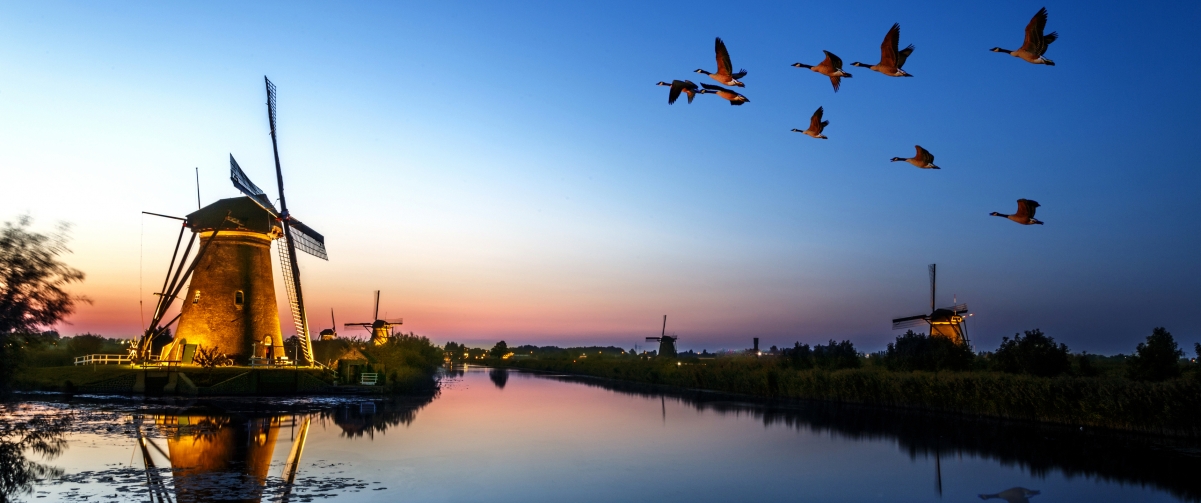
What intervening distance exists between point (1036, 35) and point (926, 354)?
108 ft

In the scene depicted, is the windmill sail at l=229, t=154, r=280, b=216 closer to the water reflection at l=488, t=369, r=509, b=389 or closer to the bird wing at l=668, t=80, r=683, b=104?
the water reflection at l=488, t=369, r=509, b=389

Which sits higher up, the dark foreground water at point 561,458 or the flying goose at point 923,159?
the flying goose at point 923,159

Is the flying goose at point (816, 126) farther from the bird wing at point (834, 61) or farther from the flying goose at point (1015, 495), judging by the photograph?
the flying goose at point (1015, 495)

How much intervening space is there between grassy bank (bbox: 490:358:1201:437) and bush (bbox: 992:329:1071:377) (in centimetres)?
260

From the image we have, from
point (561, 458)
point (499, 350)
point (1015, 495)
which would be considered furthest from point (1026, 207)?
point (499, 350)

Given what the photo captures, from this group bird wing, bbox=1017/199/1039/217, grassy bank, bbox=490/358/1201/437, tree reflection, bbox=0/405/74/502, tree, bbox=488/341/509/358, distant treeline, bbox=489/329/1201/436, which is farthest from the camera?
tree, bbox=488/341/509/358

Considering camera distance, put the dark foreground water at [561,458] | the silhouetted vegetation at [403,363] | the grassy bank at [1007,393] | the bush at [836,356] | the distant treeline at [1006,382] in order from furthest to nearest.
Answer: the bush at [836,356] → the silhouetted vegetation at [403,363] → the distant treeline at [1006,382] → the grassy bank at [1007,393] → the dark foreground water at [561,458]

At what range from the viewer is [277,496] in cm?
1157

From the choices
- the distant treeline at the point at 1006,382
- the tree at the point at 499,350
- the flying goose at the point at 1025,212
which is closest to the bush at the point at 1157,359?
the distant treeline at the point at 1006,382

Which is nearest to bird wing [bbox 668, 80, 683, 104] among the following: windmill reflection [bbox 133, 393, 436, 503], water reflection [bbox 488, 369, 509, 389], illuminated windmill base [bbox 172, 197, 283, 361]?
windmill reflection [bbox 133, 393, 436, 503]

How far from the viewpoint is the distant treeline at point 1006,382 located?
2139 centimetres

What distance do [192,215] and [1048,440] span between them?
34.9 metres

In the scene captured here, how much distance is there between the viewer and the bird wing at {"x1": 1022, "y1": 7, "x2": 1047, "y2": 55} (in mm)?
7387

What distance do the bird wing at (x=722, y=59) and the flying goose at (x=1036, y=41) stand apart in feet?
9.39
